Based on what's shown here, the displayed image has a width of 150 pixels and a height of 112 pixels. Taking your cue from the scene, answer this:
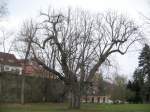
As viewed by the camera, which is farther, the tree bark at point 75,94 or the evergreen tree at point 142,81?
the evergreen tree at point 142,81

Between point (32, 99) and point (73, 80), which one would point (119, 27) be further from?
point (32, 99)

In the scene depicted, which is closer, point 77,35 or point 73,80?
point 73,80

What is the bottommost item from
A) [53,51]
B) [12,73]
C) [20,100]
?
[20,100]

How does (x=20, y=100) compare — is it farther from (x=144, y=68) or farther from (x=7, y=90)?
(x=144, y=68)

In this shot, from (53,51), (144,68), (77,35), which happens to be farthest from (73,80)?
(144,68)

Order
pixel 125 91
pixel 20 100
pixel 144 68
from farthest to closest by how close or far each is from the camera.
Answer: pixel 125 91, pixel 144 68, pixel 20 100

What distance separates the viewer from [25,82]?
222 feet

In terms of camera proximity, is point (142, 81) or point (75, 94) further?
point (142, 81)

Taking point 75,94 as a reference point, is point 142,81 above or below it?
above

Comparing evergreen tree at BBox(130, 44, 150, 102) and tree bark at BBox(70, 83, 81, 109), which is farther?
evergreen tree at BBox(130, 44, 150, 102)

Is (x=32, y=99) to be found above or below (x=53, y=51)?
below

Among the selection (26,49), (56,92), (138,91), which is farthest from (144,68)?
(26,49)

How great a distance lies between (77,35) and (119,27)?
6.37 m

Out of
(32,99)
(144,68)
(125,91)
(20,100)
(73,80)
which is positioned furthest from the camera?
(125,91)
